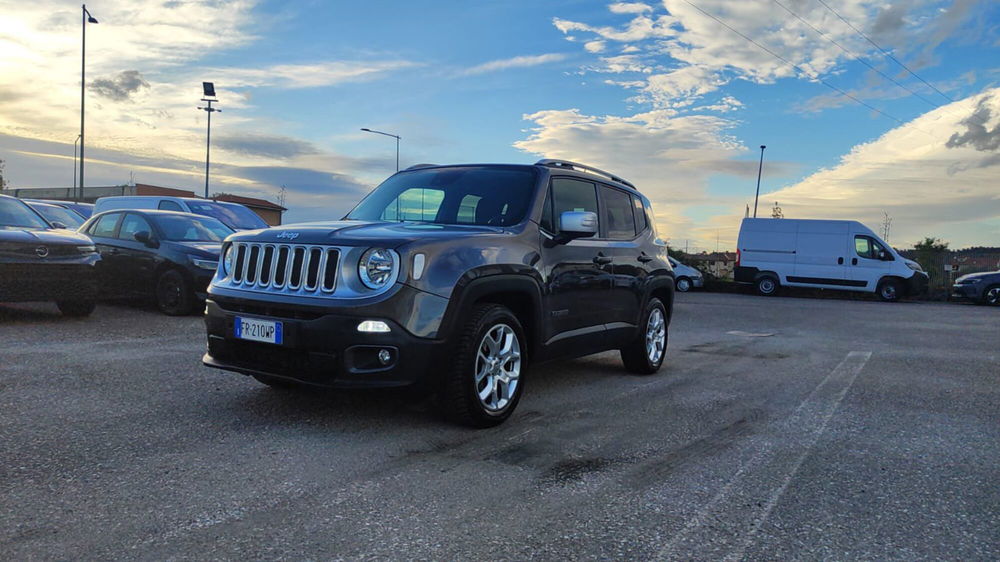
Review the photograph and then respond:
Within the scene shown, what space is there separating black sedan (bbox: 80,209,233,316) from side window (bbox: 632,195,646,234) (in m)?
5.82

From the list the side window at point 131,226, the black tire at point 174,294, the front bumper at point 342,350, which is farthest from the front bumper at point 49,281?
the front bumper at point 342,350

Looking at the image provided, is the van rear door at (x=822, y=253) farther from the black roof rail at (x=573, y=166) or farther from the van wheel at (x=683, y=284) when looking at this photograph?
the black roof rail at (x=573, y=166)

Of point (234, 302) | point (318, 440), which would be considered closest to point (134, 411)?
point (234, 302)

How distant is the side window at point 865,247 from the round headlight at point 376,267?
21.8 m

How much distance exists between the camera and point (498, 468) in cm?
387

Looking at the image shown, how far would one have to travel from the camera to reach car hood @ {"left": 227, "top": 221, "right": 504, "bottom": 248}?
4.33m

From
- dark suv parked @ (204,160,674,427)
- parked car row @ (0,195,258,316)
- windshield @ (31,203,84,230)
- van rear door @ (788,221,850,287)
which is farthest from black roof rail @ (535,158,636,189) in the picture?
van rear door @ (788,221,850,287)

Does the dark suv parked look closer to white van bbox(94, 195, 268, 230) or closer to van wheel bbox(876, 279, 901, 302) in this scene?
white van bbox(94, 195, 268, 230)

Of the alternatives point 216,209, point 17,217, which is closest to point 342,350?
point 17,217

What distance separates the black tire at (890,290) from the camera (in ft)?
73.4

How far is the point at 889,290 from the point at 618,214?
63.2 feet

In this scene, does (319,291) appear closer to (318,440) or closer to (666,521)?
(318,440)

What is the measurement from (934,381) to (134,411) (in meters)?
7.13

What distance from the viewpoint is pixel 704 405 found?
18.6 feet
